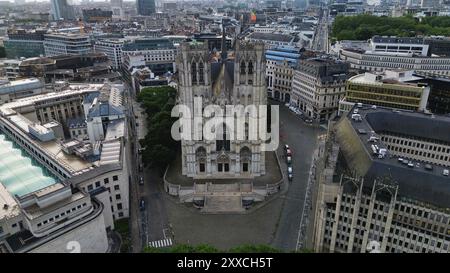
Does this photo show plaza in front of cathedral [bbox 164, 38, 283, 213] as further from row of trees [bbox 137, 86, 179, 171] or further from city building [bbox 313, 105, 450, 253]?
city building [bbox 313, 105, 450, 253]

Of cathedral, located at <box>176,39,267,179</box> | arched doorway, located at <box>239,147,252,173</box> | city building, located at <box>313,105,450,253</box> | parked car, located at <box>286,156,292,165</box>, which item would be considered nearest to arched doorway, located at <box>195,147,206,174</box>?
cathedral, located at <box>176,39,267,179</box>

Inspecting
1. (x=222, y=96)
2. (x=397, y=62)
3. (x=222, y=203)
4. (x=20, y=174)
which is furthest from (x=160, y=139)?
(x=397, y=62)

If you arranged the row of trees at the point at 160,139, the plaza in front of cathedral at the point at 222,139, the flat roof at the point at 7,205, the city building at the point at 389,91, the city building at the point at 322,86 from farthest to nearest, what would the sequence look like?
the city building at the point at 322,86 → the city building at the point at 389,91 → the row of trees at the point at 160,139 → the plaza in front of cathedral at the point at 222,139 → the flat roof at the point at 7,205

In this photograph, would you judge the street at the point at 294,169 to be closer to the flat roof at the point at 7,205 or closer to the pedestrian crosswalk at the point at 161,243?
the pedestrian crosswalk at the point at 161,243

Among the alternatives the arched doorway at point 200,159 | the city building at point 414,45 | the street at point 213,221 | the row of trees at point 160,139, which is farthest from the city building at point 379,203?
the city building at point 414,45

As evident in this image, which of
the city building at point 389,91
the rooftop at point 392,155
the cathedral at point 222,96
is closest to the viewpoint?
the rooftop at point 392,155

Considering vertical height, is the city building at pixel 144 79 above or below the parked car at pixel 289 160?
above
